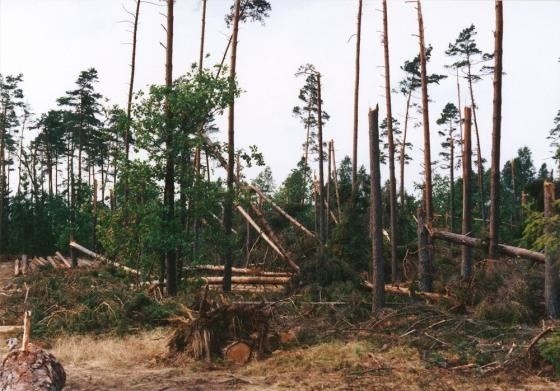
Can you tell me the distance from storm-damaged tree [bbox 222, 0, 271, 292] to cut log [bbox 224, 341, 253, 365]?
5704 mm

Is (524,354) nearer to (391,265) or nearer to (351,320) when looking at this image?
(351,320)

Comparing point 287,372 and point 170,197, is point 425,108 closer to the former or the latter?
point 170,197

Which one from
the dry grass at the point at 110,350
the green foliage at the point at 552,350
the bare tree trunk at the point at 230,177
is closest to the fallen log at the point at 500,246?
the green foliage at the point at 552,350

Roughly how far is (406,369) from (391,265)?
34.4 feet

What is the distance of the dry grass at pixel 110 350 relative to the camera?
9.19 m

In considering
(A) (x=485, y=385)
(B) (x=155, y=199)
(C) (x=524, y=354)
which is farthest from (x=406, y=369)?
(B) (x=155, y=199)

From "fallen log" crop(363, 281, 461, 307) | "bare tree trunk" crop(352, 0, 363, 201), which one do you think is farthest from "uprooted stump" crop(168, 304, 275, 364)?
"bare tree trunk" crop(352, 0, 363, 201)

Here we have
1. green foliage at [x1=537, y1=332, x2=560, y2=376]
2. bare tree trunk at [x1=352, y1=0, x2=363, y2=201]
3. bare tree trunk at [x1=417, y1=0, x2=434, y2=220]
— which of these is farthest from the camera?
bare tree trunk at [x1=352, y1=0, x2=363, y2=201]

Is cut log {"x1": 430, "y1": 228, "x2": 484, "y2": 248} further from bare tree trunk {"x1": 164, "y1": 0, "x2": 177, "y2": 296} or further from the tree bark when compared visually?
bare tree trunk {"x1": 164, "y1": 0, "x2": 177, "y2": 296}

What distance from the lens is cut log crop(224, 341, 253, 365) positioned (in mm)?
8977

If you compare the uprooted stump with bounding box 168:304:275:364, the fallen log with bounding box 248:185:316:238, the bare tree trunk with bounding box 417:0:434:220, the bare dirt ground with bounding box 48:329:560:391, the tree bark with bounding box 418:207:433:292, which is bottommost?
the bare dirt ground with bounding box 48:329:560:391

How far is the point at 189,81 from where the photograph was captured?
46.5ft

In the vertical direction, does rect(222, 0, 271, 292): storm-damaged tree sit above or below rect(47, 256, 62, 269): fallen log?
above

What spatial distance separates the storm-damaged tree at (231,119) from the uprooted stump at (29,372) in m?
8.29
